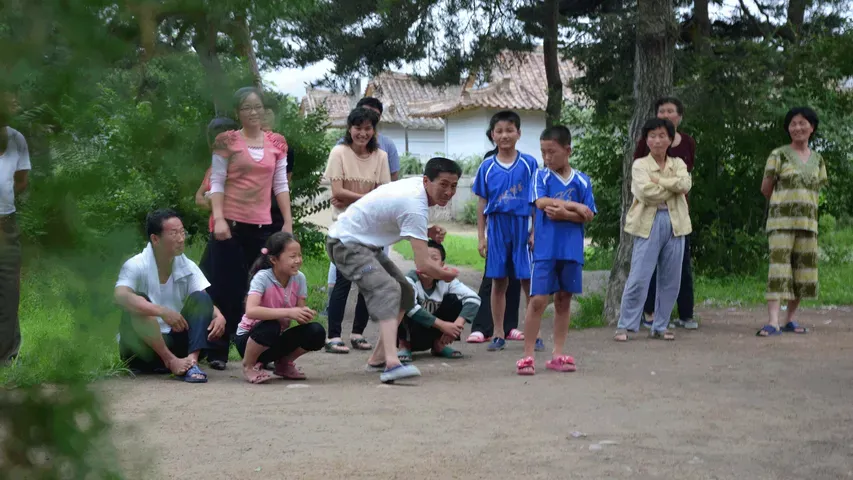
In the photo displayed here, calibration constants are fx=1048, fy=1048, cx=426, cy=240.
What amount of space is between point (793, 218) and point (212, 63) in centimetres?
741

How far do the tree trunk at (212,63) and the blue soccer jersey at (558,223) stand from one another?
16.4ft

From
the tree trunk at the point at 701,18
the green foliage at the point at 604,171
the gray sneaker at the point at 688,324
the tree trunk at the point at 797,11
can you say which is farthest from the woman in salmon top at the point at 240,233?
the tree trunk at the point at 797,11

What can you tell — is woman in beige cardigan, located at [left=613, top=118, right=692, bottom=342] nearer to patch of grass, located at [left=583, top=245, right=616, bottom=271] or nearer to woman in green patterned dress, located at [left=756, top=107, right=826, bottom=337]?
woman in green patterned dress, located at [left=756, top=107, right=826, bottom=337]

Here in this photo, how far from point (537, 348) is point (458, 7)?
21.9ft

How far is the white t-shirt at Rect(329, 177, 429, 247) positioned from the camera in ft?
21.3

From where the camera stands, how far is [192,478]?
160 inches

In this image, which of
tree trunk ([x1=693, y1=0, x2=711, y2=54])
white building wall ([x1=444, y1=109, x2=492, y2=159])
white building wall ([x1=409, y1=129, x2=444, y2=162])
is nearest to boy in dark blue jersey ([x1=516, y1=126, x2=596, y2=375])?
tree trunk ([x1=693, y1=0, x2=711, y2=54])

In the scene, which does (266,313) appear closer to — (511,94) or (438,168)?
(438,168)

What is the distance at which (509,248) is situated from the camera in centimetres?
792

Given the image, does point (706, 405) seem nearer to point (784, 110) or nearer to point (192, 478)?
point (192, 478)

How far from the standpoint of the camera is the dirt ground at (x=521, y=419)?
4.25 metres

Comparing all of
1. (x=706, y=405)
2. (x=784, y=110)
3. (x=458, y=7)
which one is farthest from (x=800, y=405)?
(x=458, y=7)

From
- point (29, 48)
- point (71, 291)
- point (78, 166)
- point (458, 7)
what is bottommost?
point (71, 291)

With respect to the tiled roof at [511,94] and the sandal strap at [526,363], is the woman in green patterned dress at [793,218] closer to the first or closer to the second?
the sandal strap at [526,363]
